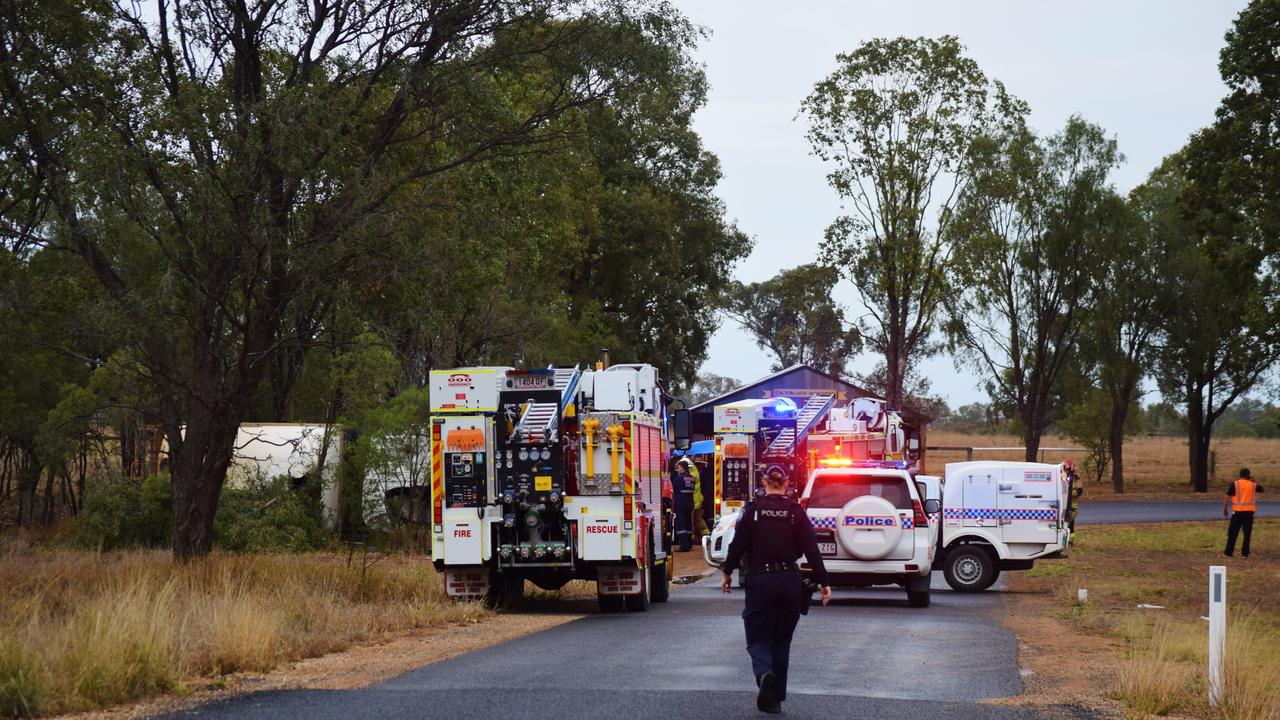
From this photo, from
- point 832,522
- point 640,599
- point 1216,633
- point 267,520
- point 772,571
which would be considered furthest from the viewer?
point 267,520

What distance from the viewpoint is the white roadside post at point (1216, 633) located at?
1127 cm

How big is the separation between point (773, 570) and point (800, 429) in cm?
1813

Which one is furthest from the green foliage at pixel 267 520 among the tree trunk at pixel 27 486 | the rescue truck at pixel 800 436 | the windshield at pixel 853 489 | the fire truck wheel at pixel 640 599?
the windshield at pixel 853 489

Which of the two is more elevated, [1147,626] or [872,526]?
[872,526]

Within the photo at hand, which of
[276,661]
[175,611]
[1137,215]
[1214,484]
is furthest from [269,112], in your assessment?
[1214,484]

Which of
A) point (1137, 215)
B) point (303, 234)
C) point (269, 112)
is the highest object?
point (1137, 215)

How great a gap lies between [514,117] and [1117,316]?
147 ft

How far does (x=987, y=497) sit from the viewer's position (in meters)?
24.8

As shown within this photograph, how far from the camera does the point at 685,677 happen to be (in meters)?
12.6

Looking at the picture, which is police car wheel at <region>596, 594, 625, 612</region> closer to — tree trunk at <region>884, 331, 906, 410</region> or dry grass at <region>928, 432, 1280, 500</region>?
tree trunk at <region>884, 331, 906, 410</region>

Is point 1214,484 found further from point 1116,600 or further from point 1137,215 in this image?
point 1116,600

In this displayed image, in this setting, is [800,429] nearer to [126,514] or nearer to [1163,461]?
[126,514]

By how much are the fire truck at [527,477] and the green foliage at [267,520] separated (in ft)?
38.7

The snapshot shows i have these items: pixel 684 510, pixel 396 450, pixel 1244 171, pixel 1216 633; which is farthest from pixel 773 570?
pixel 1244 171
